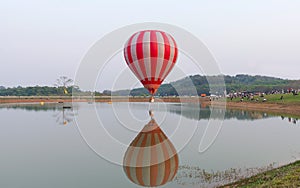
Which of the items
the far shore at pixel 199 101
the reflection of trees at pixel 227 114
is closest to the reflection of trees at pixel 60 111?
the far shore at pixel 199 101

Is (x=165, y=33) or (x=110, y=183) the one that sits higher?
(x=165, y=33)

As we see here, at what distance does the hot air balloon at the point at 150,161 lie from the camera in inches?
479

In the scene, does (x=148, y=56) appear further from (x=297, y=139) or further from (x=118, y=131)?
(x=297, y=139)

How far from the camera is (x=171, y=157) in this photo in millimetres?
15883

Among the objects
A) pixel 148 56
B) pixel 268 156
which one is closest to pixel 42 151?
pixel 148 56

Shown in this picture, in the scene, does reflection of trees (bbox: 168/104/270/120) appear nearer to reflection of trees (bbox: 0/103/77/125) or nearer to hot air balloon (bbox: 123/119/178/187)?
reflection of trees (bbox: 0/103/77/125)

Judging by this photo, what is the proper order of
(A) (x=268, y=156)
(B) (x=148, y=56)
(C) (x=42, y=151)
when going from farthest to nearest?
(B) (x=148, y=56)
(C) (x=42, y=151)
(A) (x=268, y=156)

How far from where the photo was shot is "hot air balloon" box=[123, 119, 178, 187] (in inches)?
479

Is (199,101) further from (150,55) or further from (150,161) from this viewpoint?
(150,161)

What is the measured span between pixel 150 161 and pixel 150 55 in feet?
23.5

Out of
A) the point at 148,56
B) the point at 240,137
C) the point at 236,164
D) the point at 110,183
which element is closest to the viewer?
the point at 110,183

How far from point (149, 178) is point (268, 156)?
7.53 metres

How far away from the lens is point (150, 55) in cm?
1875

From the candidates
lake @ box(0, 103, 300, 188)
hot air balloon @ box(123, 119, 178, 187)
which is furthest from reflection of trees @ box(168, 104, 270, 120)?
hot air balloon @ box(123, 119, 178, 187)
